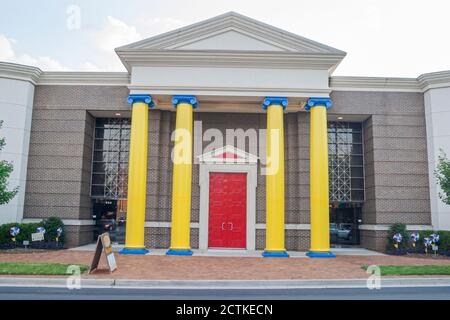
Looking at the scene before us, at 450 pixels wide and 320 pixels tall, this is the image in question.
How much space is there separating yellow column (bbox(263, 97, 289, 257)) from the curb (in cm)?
519

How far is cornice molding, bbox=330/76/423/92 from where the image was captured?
18781 mm

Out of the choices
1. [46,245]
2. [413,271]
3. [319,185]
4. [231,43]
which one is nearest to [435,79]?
[319,185]

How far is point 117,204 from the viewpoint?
20.1 m

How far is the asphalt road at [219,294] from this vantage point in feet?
27.9

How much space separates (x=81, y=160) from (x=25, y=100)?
161 inches

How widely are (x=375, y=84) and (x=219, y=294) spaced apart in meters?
14.5

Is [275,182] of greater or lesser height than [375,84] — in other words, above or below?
below

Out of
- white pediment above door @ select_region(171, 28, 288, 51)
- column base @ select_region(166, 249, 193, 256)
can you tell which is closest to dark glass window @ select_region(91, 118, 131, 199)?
column base @ select_region(166, 249, 193, 256)

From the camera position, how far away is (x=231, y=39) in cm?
1708

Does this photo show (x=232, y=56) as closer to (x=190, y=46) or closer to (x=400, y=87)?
(x=190, y=46)

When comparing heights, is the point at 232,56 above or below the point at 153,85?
above

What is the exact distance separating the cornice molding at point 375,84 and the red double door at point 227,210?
6.71m

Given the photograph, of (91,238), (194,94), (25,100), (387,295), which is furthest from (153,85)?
(387,295)

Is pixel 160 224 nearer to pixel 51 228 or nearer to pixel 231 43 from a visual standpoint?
pixel 51 228
